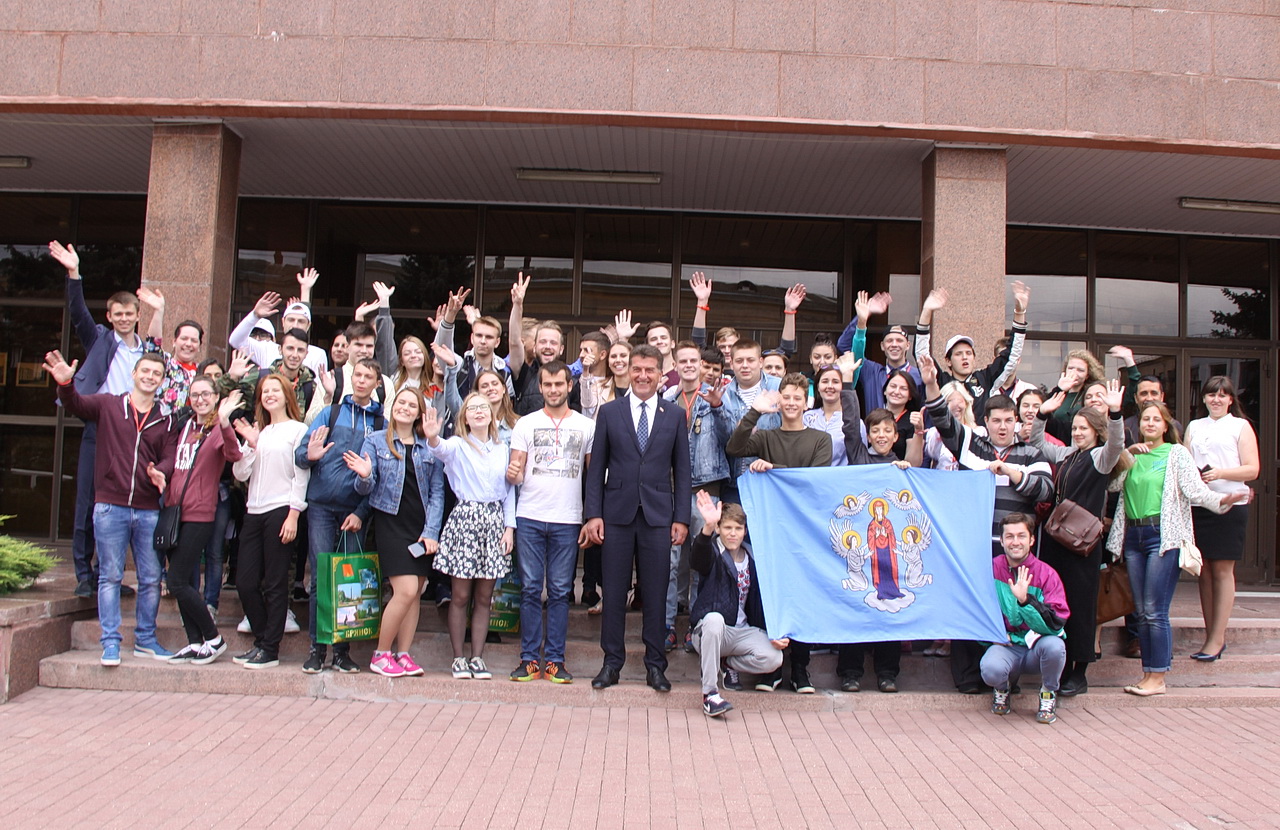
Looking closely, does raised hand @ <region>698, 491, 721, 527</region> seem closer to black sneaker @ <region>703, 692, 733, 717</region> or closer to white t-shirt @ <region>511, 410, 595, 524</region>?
white t-shirt @ <region>511, 410, 595, 524</region>

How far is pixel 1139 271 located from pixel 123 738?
11.6m

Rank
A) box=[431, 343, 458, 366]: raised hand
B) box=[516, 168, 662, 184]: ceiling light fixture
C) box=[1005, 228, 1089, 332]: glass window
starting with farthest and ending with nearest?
box=[1005, 228, 1089, 332]: glass window
box=[516, 168, 662, 184]: ceiling light fixture
box=[431, 343, 458, 366]: raised hand

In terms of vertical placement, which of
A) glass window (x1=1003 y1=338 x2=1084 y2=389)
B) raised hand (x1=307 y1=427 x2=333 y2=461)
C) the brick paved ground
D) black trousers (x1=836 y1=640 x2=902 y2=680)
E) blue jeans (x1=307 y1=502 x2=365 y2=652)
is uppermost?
glass window (x1=1003 y1=338 x2=1084 y2=389)

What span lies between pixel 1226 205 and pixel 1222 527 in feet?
17.3

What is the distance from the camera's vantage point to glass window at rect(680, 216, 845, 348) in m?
11.3

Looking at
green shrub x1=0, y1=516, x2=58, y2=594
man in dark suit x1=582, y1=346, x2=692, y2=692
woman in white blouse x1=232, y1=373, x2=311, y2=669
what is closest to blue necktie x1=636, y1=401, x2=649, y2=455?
man in dark suit x1=582, y1=346, x2=692, y2=692

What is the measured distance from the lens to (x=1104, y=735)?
18.3ft

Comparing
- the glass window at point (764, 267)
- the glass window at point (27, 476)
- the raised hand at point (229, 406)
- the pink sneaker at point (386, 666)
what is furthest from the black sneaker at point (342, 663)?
the glass window at point (27, 476)

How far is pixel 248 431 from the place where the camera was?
20.5ft

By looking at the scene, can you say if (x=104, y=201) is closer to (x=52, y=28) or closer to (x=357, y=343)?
(x=52, y=28)

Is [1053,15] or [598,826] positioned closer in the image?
[598,826]

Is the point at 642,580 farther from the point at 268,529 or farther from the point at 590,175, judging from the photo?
the point at 590,175

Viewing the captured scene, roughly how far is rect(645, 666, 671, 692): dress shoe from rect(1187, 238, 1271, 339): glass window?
29.5ft

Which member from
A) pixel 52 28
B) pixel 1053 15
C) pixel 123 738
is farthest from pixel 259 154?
pixel 1053 15
